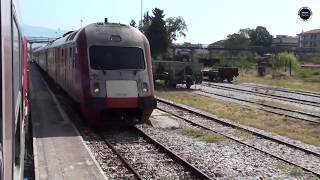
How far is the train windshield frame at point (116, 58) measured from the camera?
13.0m

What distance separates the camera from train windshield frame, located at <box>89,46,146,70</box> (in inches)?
512

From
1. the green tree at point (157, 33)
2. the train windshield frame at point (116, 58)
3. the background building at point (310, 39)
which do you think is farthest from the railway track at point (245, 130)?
the background building at point (310, 39)

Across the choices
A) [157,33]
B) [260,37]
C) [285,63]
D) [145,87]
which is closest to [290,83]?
[285,63]

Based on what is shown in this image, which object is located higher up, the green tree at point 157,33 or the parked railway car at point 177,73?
the green tree at point 157,33

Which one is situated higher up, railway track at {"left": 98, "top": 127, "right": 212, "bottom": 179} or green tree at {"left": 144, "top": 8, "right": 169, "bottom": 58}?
green tree at {"left": 144, "top": 8, "right": 169, "bottom": 58}

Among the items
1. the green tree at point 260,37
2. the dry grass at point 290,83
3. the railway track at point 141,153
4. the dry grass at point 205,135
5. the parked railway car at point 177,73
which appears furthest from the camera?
the green tree at point 260,37

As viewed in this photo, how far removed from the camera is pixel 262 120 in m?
16.7

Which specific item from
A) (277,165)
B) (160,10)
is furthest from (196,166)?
(160,10)

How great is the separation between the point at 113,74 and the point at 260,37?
14098cm

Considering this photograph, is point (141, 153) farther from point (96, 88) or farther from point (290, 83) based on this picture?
point (290, 83)
